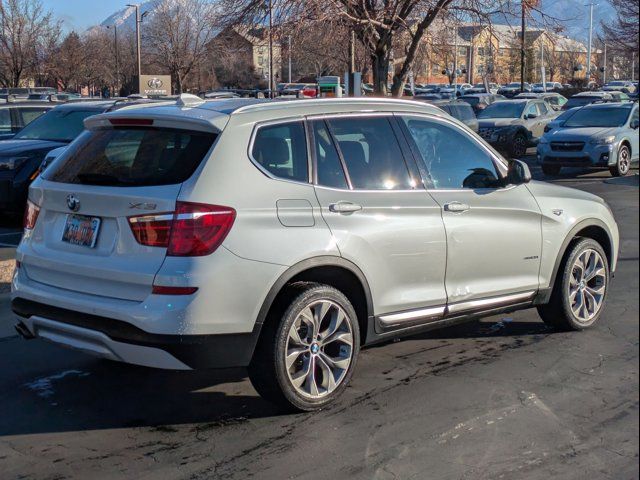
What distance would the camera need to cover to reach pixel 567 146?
18.1 meters

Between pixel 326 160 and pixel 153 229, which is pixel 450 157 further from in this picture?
pixel 153 229

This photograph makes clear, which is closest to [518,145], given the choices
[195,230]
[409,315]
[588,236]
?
[588,236]

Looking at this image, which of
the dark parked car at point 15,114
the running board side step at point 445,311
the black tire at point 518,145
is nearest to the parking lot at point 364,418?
the running board side step at point 445,311

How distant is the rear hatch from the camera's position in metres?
4.48

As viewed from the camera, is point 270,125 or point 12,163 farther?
point 12,163

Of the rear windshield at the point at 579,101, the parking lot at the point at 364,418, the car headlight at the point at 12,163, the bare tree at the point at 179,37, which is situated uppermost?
the bare tree at the point at 179,37

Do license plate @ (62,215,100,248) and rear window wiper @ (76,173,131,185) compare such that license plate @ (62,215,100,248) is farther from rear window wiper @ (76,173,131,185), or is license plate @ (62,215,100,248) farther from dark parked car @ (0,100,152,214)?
→ dark parked car @ (0,100,152,214)

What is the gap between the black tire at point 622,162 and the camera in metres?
17.5

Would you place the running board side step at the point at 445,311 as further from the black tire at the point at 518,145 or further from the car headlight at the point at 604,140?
the black tire at the point at 518,145

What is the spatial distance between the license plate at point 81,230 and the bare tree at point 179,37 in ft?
110

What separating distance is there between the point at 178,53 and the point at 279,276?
121 ft

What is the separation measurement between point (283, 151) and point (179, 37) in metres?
36.4

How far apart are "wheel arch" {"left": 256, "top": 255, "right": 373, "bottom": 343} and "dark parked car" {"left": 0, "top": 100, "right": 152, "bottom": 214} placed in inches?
307

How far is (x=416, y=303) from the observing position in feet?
17.8
